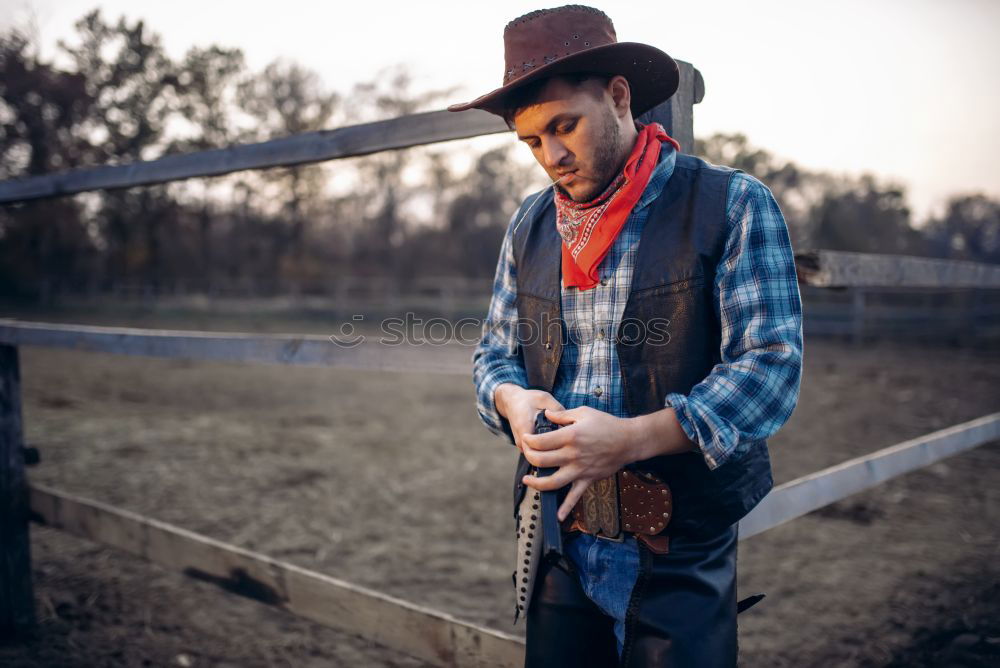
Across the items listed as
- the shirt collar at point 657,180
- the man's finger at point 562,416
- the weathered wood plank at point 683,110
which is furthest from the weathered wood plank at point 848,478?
the weathered wood plank at point 683,110

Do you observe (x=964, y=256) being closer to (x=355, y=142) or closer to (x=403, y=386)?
(x=403, y=386)

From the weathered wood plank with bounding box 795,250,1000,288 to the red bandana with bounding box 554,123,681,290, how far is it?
Answer: 48 cm

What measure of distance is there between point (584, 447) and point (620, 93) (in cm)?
67

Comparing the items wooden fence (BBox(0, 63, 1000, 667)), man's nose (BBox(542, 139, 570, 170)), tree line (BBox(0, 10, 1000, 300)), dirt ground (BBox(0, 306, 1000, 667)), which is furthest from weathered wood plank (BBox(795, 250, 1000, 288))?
tree line (BBox(0, 10, 1000, 300))

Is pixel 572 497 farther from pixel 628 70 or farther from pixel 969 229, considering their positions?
pixel 969 229

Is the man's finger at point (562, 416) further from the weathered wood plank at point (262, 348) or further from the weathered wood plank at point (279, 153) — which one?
the weathered wood plank at point (279, 153)

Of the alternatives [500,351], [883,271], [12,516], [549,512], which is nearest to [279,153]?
[500,351]

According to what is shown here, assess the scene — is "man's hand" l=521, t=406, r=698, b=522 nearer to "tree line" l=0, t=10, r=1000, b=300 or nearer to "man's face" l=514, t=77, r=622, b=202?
"man's face" l=514, t=77, r=622, b=202

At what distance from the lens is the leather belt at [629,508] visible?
112 centimetres

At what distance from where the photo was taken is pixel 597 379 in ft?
4.14

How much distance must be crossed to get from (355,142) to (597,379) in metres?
1.08

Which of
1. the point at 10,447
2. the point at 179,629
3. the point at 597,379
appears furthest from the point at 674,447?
the point at 10,447

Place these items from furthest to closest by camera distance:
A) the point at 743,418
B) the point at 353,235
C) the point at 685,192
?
1. the point at 353,235
2. the point at 685,192
3. the point at 743,418

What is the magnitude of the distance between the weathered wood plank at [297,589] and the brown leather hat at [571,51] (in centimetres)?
129
